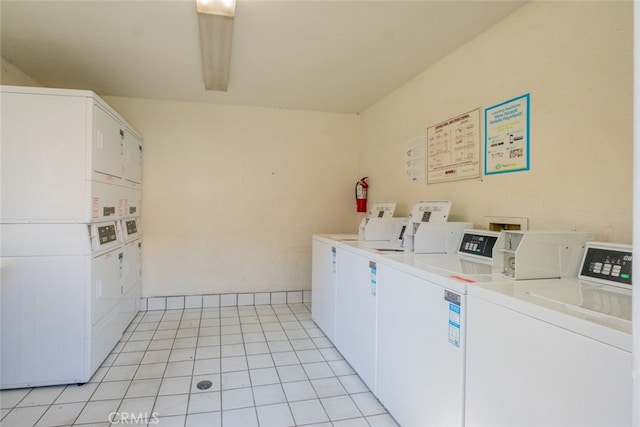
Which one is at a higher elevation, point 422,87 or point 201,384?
point 422,87

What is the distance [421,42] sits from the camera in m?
2.47

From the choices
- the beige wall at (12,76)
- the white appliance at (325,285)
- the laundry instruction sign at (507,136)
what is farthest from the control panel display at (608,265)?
the beige wall at (12,76)

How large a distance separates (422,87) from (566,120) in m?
1.46

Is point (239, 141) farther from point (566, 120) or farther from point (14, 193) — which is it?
point (566, 120)

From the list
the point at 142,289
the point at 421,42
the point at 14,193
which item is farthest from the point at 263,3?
the point at 142,289

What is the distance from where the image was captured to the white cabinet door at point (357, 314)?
215 cm

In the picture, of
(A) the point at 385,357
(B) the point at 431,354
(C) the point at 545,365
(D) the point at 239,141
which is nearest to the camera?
(C) the point at 545,365

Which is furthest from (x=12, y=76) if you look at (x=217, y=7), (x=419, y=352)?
(x=419, y=352)

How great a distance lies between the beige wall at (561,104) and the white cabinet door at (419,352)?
85cm

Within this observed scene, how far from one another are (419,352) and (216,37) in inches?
95.4

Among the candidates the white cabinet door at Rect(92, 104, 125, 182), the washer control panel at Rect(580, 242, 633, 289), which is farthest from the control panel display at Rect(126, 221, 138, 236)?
the washer control panel at Rect(580, 242, 633, 289)

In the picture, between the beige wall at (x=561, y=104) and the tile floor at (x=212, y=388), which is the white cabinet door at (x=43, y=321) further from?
the beige wall at (x=561, y=104)

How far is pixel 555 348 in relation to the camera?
3.18 feet

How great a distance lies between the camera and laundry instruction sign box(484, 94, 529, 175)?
1.95m
